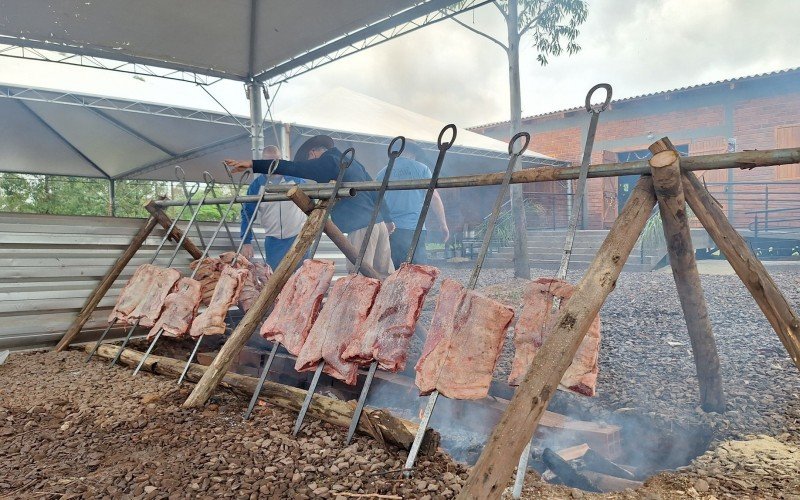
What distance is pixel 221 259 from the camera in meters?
5.33

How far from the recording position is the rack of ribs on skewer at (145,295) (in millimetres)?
4539

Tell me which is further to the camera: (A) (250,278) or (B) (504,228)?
(B) (504,228)

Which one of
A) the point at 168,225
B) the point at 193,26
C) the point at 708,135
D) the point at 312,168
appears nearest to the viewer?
the point at 312,168

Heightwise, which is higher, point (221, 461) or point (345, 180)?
point (345, 180)

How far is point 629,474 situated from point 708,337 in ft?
3.44

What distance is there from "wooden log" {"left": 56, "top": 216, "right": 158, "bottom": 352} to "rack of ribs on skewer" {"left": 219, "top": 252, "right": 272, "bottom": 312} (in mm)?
1032

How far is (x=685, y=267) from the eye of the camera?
304cm

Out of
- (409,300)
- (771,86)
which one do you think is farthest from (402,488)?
(771,86)

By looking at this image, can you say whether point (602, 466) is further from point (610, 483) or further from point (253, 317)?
point (253, 317)

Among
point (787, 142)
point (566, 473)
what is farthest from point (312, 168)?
point (787, 142)

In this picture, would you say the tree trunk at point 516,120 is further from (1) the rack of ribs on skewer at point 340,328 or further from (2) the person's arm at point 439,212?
(1) the rack of ribs on skewer at point 340,328

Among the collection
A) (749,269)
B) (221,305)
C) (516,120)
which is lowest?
(221,305)

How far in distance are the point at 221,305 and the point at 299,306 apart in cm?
92

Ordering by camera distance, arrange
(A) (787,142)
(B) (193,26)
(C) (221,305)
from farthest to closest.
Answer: (A) (787,142) < (B) (193,26) < (C) (221,305)
